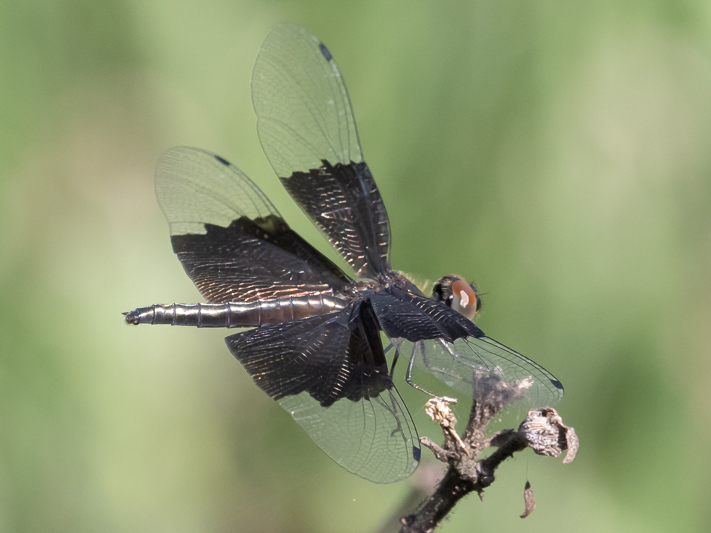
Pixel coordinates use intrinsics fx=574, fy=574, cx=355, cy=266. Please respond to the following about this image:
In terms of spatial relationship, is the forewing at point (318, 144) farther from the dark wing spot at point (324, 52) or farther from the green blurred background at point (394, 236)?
the green blurred background at point (394, 236)

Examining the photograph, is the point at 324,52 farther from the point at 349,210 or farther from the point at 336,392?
the point at 336,392

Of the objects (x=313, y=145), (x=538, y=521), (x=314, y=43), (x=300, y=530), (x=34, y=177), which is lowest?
(x=300, y=530)

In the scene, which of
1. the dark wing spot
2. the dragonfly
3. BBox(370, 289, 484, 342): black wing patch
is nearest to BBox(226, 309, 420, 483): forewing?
the dragonfly

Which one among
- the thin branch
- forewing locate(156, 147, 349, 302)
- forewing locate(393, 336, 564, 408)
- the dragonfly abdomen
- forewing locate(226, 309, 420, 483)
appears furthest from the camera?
forewing locate(156, 147, 349, 302)

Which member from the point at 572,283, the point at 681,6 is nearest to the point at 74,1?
the point at 572,283

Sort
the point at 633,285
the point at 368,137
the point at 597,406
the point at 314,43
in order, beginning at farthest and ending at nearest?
the point at 368,137, the point at 633,285, the point at 597,406, the point at 314,43

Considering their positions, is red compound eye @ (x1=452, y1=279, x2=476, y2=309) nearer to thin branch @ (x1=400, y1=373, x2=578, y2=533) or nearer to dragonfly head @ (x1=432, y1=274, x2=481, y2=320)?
dragonfly head @ (x1=432, y1=274, x2=481, y2=320)

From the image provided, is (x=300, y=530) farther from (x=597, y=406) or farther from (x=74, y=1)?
(x=74, y=1)
